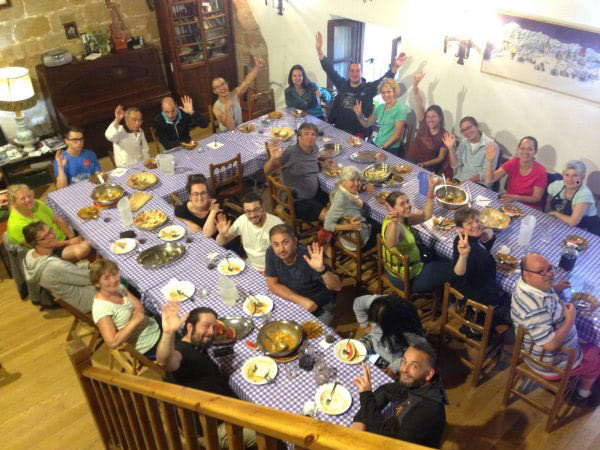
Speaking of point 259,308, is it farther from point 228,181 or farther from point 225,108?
point 225,108

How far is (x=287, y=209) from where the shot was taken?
19.6 feet

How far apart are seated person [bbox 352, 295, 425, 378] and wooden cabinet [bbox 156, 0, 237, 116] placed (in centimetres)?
644

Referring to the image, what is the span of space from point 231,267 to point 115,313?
1.02 metres

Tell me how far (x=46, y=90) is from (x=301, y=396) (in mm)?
6612

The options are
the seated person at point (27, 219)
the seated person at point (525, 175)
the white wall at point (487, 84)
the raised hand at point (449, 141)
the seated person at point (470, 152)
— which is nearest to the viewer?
the seated person at point (27, 219)

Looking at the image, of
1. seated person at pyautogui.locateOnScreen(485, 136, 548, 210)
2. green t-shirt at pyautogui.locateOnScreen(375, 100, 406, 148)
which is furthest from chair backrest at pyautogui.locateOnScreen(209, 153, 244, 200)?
seated person at pyautogui.locateOnScreen(485, 136, 548, 210)

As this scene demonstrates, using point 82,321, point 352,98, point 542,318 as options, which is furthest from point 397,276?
point 352,98

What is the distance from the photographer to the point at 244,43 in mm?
9148

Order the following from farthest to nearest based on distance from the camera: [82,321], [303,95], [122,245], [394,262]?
[303,95] < [122,245] < [394,262] < [82,321]

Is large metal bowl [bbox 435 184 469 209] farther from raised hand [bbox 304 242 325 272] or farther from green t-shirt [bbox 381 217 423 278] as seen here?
raised hand [bbox 304 242 325 272]

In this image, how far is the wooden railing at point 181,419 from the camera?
1.37 metres

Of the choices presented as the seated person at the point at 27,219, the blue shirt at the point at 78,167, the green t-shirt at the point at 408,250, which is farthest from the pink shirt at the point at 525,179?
the blue shirt at the point at 78,167

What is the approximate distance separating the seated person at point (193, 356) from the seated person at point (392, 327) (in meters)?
1.12

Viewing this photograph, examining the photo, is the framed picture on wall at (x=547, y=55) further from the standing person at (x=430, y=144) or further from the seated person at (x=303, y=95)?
the seated person at (x=303, y=95)
